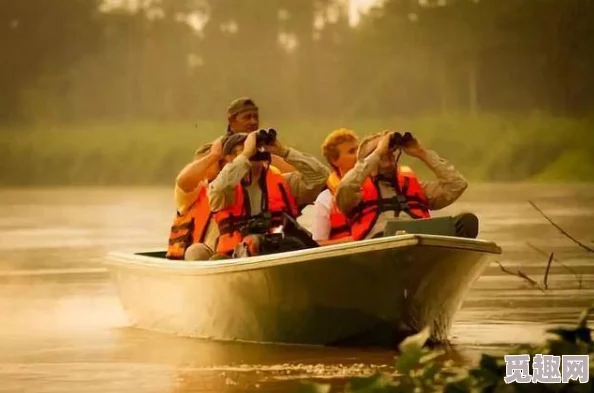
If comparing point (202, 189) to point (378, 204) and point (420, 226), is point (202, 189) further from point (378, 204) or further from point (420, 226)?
point (420, 226)

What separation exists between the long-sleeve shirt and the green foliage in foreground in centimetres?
331

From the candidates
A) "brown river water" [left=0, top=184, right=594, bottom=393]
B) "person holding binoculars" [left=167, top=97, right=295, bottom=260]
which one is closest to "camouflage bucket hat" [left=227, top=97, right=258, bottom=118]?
"person holding binoculars" [left=167, top=97, right=295, bottom=260]

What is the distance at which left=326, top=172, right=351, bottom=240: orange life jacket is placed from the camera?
20.9 feet

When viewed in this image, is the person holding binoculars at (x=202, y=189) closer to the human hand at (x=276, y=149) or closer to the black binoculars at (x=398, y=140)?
the human hand at (x=276, y=149)

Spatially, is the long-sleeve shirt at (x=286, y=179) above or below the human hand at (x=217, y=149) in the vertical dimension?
below

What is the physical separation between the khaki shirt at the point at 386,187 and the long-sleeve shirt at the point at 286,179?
188mm

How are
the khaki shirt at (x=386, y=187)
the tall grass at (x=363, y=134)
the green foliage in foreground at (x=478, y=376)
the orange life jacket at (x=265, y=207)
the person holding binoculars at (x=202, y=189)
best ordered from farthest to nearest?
the tall grass at (x=363, y=134)
the person holding binoculars at (x=202, y=189)
the orange life jacket at (x=265, y=207)
the khaki shirt at (x=386, y=187)
the green foliage in foreground at (x=478, y=376)

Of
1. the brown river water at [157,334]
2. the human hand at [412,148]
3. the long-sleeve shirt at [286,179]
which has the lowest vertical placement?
the brown river water at [157,334]

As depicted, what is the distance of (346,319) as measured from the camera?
243 inches

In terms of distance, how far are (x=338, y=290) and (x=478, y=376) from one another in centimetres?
320

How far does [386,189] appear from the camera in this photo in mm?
6258

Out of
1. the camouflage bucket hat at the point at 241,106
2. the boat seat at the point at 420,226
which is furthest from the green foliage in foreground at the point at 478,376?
the camouflage bucket hat at the point at 241,106

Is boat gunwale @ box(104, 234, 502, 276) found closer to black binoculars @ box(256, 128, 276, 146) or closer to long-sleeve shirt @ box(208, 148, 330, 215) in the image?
long-sleeve shirt @ box(208, 148, 330, 215)

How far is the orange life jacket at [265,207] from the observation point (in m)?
6.34
